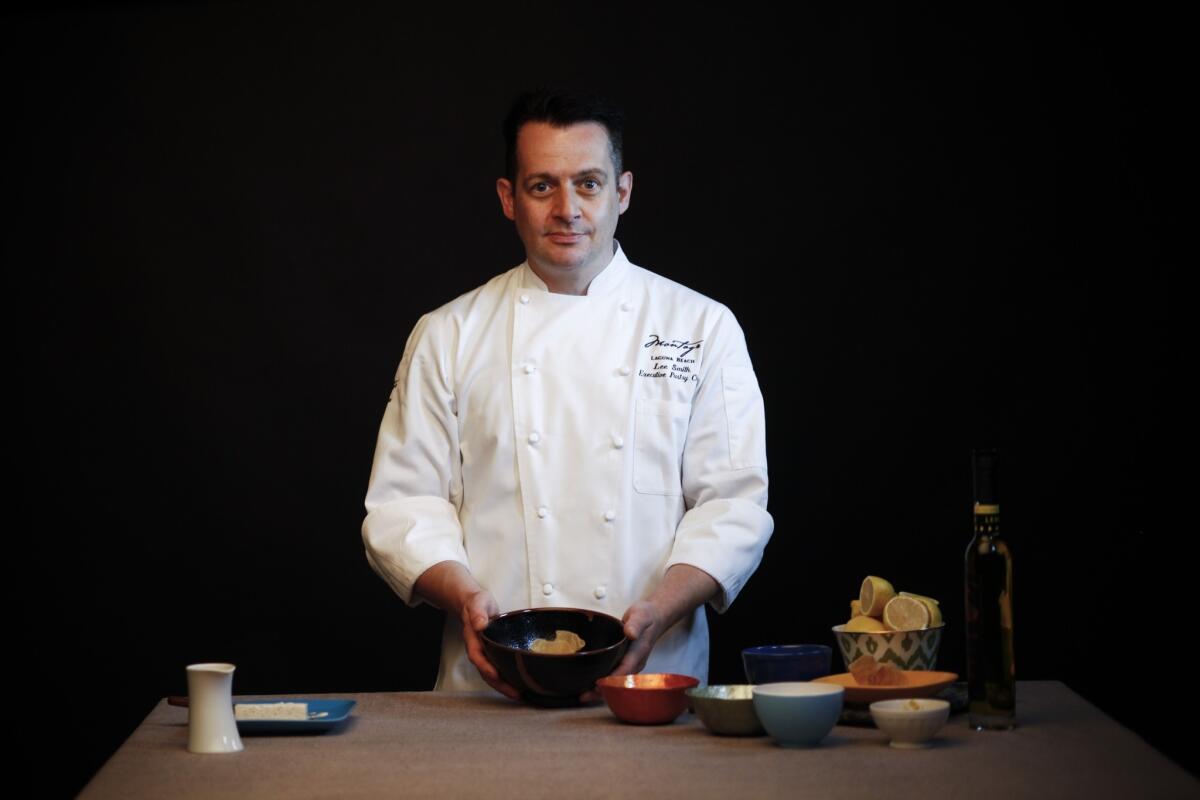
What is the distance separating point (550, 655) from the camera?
1904 mm

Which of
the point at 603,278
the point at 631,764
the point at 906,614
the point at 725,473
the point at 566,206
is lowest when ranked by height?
the point at 631,764

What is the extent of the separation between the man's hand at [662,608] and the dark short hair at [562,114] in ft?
2.43

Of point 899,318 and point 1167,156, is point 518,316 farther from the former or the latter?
point 1167,156

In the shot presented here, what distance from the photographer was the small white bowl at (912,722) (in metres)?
1.63

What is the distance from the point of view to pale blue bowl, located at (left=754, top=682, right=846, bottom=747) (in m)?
1.63

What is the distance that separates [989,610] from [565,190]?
1100 mm

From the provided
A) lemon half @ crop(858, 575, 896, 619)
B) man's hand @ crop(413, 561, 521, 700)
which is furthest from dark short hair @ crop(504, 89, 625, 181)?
lemon half @ crop(858, 575, 896, 619)

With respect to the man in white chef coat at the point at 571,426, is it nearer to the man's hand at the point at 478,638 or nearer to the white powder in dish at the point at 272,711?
the man's hand at the point at 478,638

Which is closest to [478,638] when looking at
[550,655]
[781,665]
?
[550,655]

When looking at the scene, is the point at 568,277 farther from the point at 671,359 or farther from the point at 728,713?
the point at 728,713

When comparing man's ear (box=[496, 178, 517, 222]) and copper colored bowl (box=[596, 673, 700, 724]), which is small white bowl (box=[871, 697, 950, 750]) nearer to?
copper colored bowl (box=[596, 673, 700, 724])

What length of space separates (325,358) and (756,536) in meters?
1.50

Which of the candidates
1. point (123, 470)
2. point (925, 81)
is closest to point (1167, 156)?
point (925, 81)

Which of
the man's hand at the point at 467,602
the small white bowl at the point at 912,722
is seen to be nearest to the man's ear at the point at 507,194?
the man's hand at the point at 467,602
